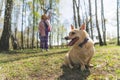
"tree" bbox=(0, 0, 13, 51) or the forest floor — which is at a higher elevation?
"tree" bbox=(0, 0, 13, 51)

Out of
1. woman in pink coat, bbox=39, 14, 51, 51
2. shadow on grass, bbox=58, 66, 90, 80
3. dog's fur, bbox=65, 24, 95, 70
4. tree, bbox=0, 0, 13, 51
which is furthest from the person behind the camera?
tree, bbox=0, 0, 13, 51

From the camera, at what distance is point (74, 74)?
9.05 metres

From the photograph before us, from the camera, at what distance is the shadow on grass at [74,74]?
8.77 metres

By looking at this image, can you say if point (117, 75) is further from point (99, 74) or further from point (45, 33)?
point (45, 33)

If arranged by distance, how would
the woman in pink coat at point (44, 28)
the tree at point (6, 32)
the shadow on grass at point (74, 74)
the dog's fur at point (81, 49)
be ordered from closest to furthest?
the shadow on grass at point (74, 74) → the dog's fur at point (81, 49) → the woman in pink coat at point (44, 28) → the tree at point (6, 32)

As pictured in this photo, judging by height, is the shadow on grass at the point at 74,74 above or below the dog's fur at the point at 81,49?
below

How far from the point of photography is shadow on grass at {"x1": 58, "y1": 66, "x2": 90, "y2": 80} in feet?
28.8

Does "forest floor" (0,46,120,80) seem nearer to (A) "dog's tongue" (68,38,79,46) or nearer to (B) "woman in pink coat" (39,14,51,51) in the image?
(A) "dog's tongue" (68,38,79,46)

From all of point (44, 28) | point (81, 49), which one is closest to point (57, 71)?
point (81, 49)

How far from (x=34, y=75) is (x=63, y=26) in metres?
58.6

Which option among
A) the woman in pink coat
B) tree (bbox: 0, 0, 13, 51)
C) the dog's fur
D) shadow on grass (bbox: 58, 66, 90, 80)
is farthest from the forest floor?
tree (bbox: 0, 0, 13, 51)

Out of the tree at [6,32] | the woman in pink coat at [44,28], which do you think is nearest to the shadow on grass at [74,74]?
the woman in pink coat at [44,28]

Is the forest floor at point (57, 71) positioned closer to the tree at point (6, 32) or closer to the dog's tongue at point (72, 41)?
the dog's tongue at point (72, 41)

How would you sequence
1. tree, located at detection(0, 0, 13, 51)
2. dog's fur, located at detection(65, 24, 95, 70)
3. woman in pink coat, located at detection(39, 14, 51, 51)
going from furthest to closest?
1. tree, located at detection(0, 0, 13, 51)
2. woman in pink coat, located at detection(39, 14, 51, 51)
3. dog's fur, located at detection(65, 24, 95, 70)
